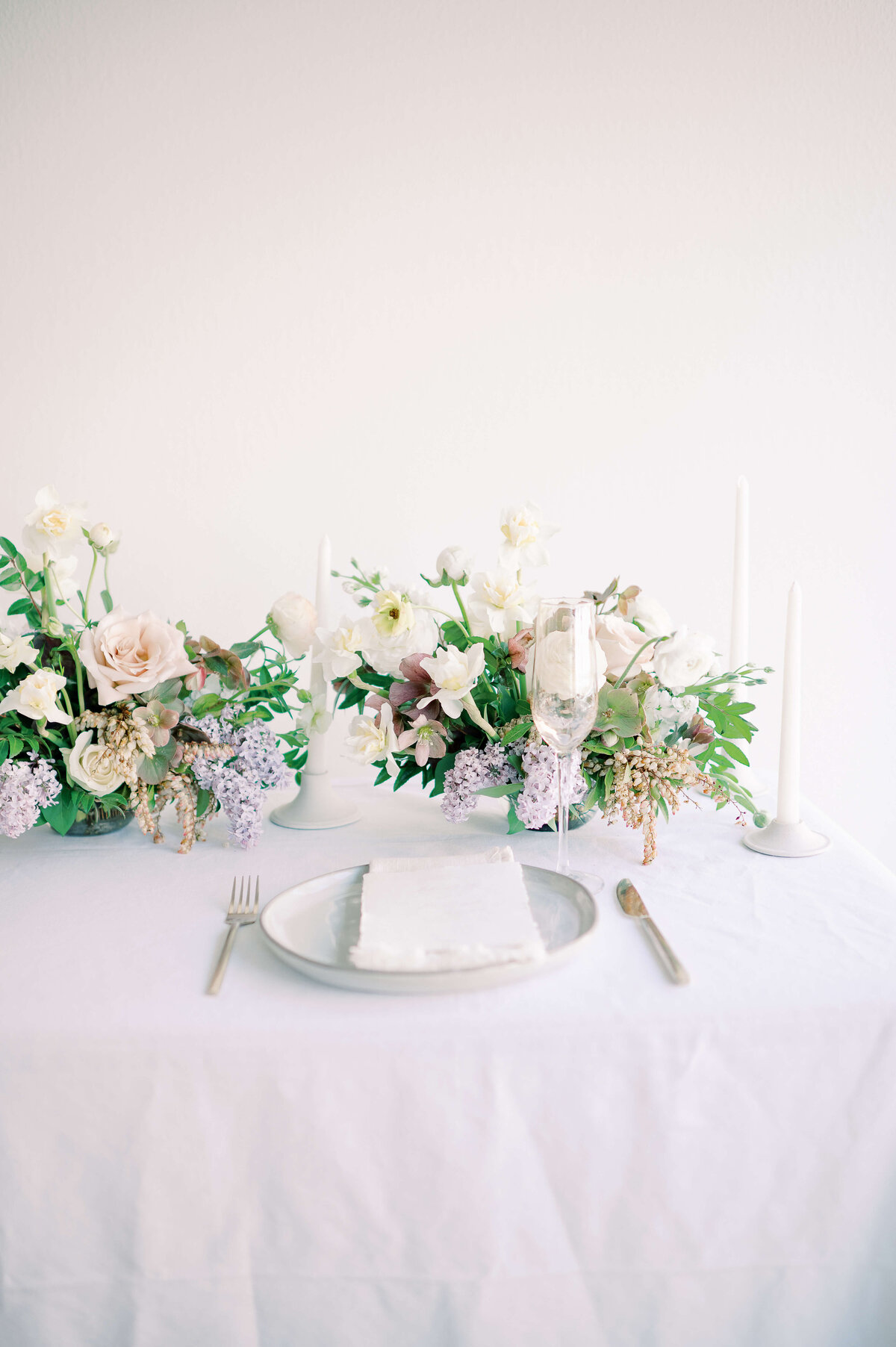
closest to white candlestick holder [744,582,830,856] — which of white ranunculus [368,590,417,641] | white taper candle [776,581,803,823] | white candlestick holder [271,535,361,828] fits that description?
white taper candle [776,581,803,823]

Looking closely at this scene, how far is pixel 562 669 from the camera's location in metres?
0.86

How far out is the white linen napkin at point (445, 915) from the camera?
0.70m

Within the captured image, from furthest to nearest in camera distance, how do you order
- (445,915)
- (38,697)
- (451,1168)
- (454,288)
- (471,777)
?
(454,288) < (471,777) < (38,697) < (445,915) < (451,1168)

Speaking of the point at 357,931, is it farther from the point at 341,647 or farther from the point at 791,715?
the point at 791,715

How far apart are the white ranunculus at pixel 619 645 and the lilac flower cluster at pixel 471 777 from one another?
0.17 m

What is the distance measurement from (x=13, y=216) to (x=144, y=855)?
134cm

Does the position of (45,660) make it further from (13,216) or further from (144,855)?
(13,216)

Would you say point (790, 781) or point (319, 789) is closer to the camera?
point (790, 781)

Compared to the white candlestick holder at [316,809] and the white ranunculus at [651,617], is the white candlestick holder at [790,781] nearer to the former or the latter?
the white ranunculus at [651,617]

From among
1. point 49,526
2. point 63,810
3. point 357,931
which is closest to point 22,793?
point 63,810

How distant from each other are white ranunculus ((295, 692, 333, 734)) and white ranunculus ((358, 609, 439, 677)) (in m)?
0.14

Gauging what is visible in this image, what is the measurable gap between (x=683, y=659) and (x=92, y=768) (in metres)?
0.68

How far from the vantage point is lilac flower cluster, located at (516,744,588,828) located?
99 centimetres

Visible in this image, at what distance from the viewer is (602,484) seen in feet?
5.83
